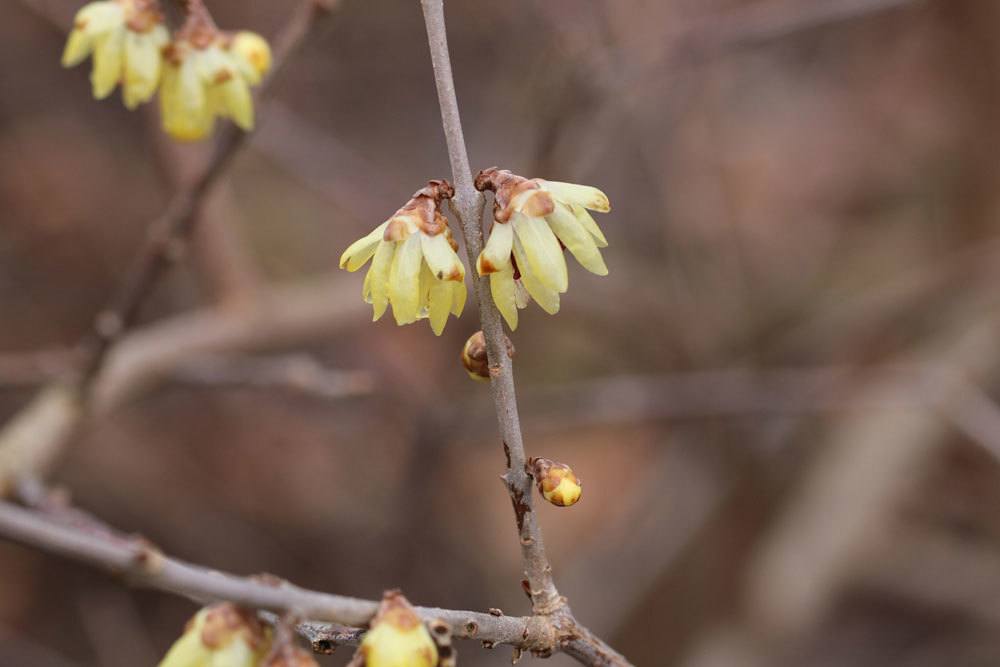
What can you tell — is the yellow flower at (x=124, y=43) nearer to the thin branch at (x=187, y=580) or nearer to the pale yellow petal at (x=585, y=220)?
the pale yellow petal at (x=585, y=220)

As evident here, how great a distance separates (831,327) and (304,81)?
2965 mm

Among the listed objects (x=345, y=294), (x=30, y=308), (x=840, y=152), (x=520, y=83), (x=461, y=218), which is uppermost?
(x=840, y=152)

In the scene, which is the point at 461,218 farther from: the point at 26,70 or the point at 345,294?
the point at 26,70

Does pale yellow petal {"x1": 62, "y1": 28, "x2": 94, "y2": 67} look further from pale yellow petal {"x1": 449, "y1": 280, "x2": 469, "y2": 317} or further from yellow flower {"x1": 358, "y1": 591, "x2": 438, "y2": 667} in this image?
yellow flower {"x1": 358, "y1": 591, "x2": 438, "y2": 667}

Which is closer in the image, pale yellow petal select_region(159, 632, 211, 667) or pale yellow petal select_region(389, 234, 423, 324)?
pale yellow petal select_region(159, 632, 211, 667)

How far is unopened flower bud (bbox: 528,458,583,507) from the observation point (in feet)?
3.50

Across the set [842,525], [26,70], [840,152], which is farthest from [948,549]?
[26,70]

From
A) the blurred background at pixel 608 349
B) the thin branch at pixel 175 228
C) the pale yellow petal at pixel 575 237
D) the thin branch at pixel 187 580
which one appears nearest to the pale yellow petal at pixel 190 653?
the thin branch at pixel 187 580

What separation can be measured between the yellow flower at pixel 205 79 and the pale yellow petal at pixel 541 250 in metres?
0.75

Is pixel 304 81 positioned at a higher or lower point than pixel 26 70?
higher

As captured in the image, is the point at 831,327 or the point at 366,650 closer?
the point at 366,650

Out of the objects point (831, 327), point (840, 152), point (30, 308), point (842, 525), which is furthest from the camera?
point (840, 152)

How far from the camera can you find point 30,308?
178 inches

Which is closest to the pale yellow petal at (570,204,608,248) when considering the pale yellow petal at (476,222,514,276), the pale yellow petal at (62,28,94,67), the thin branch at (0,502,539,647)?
the pale yellow petal at (476,222,514,276)
